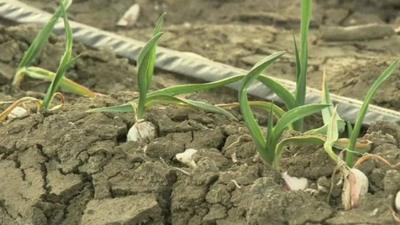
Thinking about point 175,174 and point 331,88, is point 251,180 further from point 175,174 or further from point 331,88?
point 331,88

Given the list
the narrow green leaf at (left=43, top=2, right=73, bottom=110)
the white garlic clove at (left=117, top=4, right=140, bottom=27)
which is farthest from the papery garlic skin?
the white garlic clove at (left=117, top=4, right=140, bottom=27)

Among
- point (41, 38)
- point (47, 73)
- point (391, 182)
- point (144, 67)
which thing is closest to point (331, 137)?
point (391, 182)

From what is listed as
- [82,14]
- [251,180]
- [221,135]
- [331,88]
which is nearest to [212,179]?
[251,180]

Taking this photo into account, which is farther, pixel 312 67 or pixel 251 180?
pixel 312 67

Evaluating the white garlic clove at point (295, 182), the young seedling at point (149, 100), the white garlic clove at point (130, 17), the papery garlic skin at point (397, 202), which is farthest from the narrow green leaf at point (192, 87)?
the white garlic clove at point (130, 17)

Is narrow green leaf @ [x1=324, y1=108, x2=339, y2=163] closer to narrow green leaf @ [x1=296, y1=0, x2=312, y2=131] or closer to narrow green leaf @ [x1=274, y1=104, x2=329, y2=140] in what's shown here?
narrow green leaf @ [x1=274, y1=104, x2=329, y2=140]

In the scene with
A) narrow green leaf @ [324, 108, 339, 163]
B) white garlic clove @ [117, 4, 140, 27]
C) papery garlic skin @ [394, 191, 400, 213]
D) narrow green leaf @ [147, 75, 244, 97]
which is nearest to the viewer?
papery garlic skin @ [394, 191, 400, 213]

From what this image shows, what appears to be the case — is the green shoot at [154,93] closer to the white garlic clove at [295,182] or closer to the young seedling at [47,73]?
the young seedling at [47,73]
